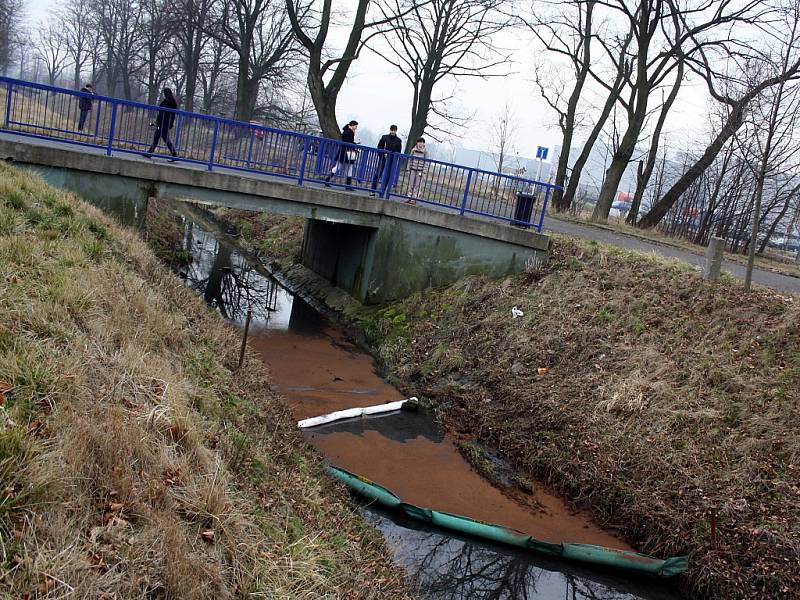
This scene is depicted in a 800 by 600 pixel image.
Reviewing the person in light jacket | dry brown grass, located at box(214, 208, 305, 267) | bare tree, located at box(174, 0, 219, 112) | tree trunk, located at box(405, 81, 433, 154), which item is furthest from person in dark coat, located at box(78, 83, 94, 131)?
bare tree, located at box(174, 0, 219, 112)

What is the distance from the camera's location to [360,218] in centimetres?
1514

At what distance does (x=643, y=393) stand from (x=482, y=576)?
4.00 meters

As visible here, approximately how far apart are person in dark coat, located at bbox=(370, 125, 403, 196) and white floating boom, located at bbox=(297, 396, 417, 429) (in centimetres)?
609

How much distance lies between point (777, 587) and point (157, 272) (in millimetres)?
9342

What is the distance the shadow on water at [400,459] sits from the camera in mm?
7090

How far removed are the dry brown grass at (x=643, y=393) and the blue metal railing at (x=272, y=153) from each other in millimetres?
1934

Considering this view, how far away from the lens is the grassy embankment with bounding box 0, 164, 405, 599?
11.2ft

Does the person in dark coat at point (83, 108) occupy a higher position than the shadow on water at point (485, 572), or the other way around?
the person in dark coat at point (83, 108)

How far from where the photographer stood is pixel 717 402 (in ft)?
29.6

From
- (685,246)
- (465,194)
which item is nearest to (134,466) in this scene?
(465,194)

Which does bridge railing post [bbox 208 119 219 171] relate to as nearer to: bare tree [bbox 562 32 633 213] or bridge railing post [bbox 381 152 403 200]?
bridge railing post [bbox 381 152 403 200]

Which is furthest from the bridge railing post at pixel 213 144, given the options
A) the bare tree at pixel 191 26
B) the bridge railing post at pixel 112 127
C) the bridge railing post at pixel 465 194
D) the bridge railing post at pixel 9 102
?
the bare tree at pixel 191 26

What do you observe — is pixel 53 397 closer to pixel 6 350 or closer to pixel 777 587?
pixel 6 350

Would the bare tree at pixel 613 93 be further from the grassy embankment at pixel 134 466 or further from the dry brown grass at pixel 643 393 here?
the grassy embankment at pixel 134 466
